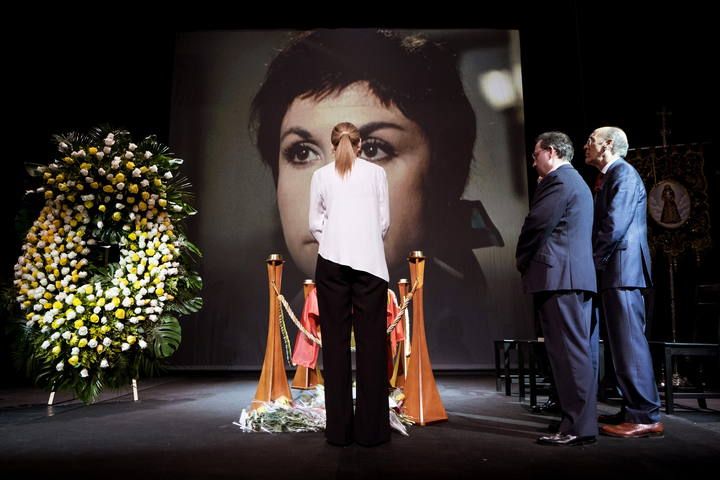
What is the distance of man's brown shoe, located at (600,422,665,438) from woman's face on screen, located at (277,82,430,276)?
3.50 metres

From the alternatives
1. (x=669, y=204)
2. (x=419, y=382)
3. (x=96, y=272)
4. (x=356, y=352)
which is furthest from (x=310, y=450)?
(x=669, y=204)

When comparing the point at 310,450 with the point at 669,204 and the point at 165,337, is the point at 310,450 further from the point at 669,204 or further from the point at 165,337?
the point at 669,204

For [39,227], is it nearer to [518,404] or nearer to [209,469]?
[209,469]

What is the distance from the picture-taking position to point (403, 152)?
614 cm

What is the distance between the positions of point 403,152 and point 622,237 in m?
3.64

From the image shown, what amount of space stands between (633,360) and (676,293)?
3048 millimetres

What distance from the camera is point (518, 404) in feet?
12.7

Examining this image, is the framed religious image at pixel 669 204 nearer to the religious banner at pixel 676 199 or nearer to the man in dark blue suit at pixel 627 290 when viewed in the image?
the religious banner at pixel 676 199

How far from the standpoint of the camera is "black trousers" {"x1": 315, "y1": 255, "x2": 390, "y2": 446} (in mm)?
2447

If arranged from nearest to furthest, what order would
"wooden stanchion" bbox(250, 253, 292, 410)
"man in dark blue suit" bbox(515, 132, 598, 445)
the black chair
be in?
"man in dark blue suit" bbox(515, 132, 598, 445) < "wooden stanchion" bbox(250, 253, 292, 410) < the black chair

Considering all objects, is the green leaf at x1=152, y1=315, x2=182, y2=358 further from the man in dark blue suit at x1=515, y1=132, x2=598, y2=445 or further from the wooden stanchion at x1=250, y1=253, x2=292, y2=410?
the man in dark blue suit at x1=515, y1=132, x2=598, y2=445

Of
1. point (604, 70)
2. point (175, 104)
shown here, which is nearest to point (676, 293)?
point (604, 70)

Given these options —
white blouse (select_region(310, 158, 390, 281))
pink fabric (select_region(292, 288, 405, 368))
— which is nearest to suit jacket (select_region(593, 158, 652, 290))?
white blouse (select_region(310, 158, 390, 281))

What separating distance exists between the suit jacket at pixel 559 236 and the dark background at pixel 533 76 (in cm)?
318
